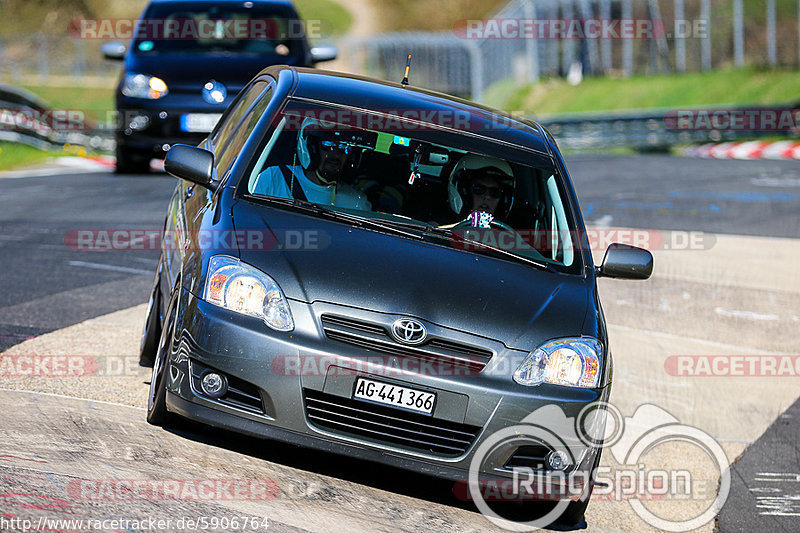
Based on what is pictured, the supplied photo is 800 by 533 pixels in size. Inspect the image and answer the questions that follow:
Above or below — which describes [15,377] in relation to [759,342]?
above

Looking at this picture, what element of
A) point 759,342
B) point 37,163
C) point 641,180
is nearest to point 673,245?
point 759,342

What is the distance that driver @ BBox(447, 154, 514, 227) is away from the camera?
594 cm

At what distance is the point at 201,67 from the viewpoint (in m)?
13.7

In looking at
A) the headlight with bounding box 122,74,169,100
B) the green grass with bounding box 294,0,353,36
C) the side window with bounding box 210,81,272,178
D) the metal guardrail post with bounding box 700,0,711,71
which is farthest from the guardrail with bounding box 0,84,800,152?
the green grass with bounding box 294,0,353,36

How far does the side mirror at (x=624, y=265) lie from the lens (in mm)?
5867

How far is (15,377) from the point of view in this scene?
602 centimetres

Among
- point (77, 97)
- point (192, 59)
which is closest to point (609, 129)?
point (192, 59)

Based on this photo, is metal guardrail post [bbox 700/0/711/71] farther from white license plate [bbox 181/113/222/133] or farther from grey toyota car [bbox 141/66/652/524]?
grey toyota car [bbox 141/66/652/524]

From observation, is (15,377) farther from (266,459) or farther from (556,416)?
(556,416)

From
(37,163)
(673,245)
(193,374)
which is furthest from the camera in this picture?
(37,163)

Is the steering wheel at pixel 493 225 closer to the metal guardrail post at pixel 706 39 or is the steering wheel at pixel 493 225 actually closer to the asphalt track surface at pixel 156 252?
the asphalt track surface at pixel 156 252

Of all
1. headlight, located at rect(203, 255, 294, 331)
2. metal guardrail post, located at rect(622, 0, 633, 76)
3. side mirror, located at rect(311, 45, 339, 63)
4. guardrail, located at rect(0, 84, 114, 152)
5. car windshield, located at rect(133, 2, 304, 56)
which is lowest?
metal guardrail post, located at rect(622, 0, 633, 76)

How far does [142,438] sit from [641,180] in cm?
1457

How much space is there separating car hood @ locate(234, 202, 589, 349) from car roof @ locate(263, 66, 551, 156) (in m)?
0.92
